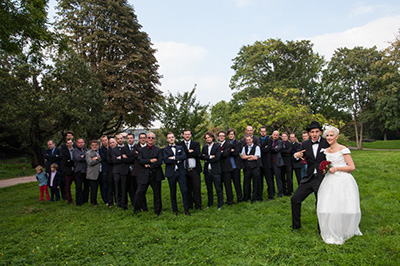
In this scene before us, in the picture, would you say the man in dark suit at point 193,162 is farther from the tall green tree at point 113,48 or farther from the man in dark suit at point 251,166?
the tall green tree at point 113,48

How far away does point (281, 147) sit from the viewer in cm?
892

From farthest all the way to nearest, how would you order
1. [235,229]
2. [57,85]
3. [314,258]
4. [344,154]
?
[57,85], [235,229], [344,154], [314,258]

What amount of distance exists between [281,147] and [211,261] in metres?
5.54

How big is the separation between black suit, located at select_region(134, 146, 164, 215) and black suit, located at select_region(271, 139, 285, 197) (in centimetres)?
391

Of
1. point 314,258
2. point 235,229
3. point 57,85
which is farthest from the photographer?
point 57,85

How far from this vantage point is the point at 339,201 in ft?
15.5

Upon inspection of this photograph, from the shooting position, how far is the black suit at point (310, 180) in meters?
5.33

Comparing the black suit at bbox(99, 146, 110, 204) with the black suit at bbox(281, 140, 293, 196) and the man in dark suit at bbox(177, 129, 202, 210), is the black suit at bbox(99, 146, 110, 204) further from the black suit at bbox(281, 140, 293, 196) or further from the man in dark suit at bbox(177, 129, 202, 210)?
the black suit at bbox(281, 140, 293, 196)

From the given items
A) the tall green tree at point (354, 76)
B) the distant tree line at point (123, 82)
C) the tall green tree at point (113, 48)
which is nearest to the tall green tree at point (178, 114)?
the distant tree line at point (123, 82)

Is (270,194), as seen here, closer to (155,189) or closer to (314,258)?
(155,189)

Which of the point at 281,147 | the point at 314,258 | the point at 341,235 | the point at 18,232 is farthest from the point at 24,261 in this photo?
the point at 281,147

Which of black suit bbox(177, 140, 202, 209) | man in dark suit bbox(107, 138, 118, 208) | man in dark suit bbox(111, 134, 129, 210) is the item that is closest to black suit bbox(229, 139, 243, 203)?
black suit bbox(177, 140, 202, 209)

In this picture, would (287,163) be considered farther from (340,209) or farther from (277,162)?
(340,209)

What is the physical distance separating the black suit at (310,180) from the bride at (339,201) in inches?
11.0
